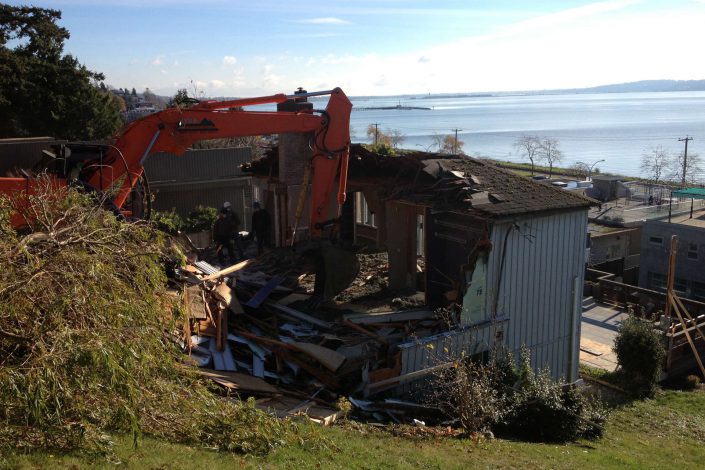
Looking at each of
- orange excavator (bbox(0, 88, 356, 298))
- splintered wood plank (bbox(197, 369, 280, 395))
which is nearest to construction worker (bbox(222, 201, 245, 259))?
orange excavator (bbox(0, 88, 356, 298))

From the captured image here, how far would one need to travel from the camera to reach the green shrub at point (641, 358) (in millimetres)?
16312

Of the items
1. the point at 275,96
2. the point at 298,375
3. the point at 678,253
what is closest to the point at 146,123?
the point at 275,96

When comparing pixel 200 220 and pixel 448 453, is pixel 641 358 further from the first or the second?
pixel 200 220

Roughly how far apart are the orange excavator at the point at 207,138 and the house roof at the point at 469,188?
4.84 feet

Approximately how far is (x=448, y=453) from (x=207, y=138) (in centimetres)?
720

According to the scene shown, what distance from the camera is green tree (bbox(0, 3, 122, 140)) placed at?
95.9 feet

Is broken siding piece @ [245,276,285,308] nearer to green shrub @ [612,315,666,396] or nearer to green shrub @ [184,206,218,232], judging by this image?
green shrub @ [184,206,218,232]

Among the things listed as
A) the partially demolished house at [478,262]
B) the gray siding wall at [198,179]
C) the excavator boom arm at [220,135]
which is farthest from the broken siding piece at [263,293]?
the gray siding wall at [198,179]

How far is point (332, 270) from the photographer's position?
493 inches

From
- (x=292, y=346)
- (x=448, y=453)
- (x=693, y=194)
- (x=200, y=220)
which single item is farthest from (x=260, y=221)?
(x=693, y=194)

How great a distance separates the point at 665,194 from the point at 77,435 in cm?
5177

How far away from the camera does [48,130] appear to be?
3108 centimetres

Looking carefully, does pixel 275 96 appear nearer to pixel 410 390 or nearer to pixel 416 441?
pixel 410 390

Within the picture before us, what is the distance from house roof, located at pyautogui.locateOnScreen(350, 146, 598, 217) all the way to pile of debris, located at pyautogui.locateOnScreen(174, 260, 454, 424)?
2.36 m
